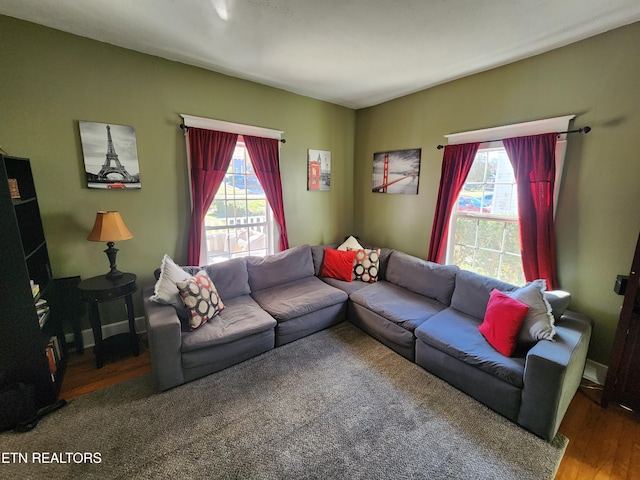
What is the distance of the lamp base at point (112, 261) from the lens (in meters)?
2.32

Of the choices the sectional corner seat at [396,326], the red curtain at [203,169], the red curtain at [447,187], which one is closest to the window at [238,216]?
the red curtain at [203,169]

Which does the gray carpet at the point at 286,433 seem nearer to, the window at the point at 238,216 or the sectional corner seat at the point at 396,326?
the sectional corner seat at the point at 396,326

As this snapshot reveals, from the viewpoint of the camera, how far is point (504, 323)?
201 cm

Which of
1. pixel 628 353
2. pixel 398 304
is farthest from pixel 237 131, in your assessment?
pixel 628 353

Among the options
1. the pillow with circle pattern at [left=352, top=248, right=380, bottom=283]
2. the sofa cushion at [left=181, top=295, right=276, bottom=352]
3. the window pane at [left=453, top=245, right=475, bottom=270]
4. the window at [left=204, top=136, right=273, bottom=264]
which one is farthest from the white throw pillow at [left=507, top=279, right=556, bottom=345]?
the window at [left=204, top=136, right=273, bottom=264]

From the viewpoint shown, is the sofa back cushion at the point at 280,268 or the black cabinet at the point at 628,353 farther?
the sofa back cushion at the point at 280,268

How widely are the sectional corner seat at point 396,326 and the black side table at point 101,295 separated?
7.5 inches

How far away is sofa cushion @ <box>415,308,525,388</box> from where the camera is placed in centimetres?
183

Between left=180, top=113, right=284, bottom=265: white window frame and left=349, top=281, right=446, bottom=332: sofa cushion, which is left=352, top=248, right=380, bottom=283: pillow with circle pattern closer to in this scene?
left=349, top=281, right=446, bottom=332: sofa cushion

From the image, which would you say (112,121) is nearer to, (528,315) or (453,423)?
(453,423)

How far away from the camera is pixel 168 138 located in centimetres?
270

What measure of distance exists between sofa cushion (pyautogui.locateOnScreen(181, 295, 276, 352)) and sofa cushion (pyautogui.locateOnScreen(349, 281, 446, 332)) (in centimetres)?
104

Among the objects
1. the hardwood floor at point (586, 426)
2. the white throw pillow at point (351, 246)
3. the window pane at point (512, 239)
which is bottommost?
the hardwood floor at point (586, 426)

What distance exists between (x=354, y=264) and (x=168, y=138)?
2491mm
